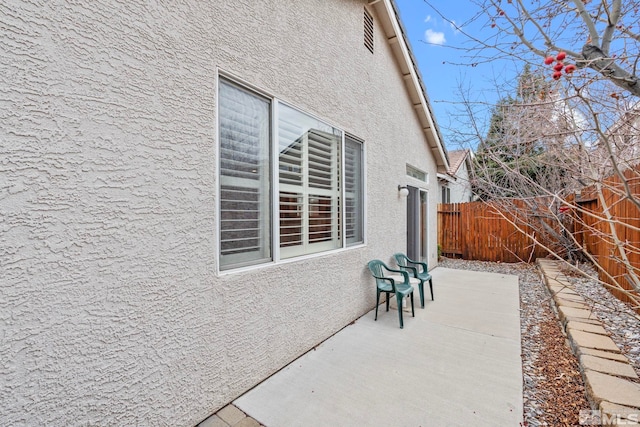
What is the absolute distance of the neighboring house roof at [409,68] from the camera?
7.60 meters

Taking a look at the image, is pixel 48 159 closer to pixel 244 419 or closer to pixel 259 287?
pixel 259 287

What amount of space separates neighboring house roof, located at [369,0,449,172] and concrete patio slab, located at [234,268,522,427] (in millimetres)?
7043

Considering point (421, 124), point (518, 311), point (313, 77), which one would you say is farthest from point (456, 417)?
point (421, 124)

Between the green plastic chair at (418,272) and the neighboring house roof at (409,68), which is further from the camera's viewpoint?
the neighboring house roof at (409,68)

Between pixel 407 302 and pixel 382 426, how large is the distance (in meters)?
4.21

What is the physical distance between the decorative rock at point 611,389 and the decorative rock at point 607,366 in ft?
0.43

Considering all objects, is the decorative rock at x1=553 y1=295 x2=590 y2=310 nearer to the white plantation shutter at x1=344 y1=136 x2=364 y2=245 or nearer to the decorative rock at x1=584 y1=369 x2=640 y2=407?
the decorative rock at x1=584 y1=369 x2=640 y2=407

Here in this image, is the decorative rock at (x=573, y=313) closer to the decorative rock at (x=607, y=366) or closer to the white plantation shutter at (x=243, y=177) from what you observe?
the decorative rock at (x=607, y=366)

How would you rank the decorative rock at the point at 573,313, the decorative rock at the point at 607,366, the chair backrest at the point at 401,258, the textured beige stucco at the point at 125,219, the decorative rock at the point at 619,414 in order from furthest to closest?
the chair backrest at the point at 401,258 < the decorative rock at the point at 573,313 < the decorative rock at the point at 607,366 < the decorative rock at the point at 619,414 < the textured beige stucco at the point at 125,219

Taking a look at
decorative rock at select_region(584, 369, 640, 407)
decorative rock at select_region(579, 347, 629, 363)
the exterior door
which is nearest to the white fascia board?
the exterior door

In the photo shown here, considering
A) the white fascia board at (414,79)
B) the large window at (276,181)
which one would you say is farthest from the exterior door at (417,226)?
the large window at (276,181)

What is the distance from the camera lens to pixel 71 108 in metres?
2.27

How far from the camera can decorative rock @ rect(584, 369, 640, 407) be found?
2.98 m

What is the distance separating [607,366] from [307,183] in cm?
486
